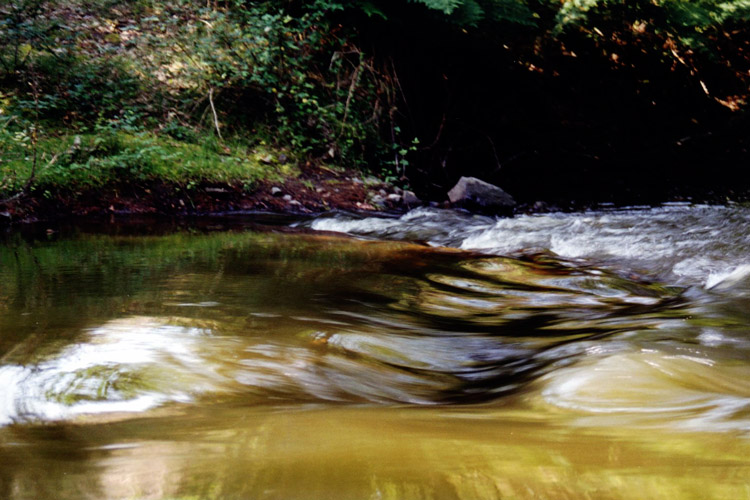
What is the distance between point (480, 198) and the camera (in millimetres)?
9125

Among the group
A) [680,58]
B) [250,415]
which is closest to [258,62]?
[250,415]

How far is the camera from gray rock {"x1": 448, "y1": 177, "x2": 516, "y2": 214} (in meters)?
9.05

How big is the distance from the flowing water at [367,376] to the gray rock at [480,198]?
160 inches

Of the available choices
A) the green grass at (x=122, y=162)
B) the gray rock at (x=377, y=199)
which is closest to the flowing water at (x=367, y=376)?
the green grass at (x=122, y=162)

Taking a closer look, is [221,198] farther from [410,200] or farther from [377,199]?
[410,200]

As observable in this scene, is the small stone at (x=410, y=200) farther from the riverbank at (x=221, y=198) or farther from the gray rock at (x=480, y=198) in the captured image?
the gray rock at (x=480, y=198)

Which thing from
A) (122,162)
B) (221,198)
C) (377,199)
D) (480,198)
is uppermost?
(122,162)

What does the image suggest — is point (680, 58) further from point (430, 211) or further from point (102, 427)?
point (102, 427)

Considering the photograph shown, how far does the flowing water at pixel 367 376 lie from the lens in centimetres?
124

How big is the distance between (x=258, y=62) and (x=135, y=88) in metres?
1.93

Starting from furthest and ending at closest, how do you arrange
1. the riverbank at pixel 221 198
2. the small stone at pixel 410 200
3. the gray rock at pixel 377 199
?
1. the small stone at pixel 410 200
2. the gray rock at pixel 377 199
3. the riverbank at pixel 221 198

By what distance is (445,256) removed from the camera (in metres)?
5.42

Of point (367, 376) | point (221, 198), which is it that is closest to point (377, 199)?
point (221, 198)

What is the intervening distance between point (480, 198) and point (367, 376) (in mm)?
7096
